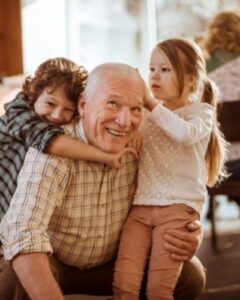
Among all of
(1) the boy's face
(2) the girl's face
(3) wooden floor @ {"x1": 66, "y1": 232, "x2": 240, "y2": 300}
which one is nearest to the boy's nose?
(1) the boy's face

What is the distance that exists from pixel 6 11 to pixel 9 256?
3.68 m

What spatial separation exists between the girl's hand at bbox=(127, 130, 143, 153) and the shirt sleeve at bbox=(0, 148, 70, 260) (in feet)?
0.81

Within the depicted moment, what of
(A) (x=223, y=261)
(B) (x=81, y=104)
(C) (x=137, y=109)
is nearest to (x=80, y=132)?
(B) (x=81, y=104)

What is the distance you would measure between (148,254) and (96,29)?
12.4ft

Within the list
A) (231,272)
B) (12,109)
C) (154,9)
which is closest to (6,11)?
(154,9)

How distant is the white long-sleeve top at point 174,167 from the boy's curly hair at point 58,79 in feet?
0.84

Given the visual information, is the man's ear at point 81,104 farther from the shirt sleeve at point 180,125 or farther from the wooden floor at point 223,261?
the wooden floor at point 223,261

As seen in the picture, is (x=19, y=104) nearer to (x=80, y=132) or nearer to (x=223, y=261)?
(x=80, y=132)

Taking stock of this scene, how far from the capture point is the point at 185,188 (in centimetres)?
194

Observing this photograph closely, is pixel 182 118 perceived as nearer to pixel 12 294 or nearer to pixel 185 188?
pixel 185 188

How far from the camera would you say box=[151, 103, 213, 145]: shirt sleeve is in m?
1.83

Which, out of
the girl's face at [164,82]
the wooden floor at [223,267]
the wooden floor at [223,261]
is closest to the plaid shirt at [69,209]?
the girl's face at [164,82]

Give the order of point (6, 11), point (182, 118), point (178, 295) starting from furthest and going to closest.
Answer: point (6, 11), point (178, 295), point (182, 118)

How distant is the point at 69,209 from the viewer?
1.83 metres
